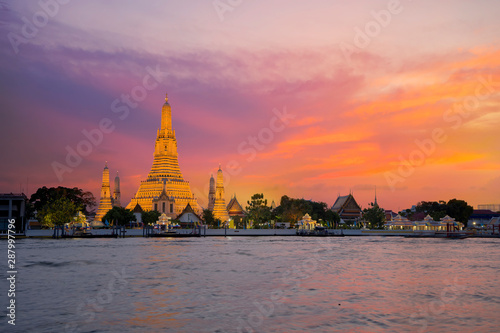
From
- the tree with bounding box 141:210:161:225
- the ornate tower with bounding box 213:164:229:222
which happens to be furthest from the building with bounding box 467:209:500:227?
the tree with bounding box 141:210:161:225

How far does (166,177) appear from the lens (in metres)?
136

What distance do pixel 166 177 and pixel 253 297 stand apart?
4453 inches

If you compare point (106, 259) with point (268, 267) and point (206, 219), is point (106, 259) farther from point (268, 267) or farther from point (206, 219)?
point (206, 219)

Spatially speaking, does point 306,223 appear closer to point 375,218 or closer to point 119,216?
point 375,218

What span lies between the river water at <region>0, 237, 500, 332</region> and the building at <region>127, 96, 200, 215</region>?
90.8 m

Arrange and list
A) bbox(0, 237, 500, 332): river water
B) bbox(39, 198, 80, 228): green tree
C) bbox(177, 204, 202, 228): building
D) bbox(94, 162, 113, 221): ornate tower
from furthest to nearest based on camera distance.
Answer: bbox(94, 162, 113, 221): ornate tower
bbox(177, 204, 202, 228): building
bbox(39, 198, 80, 228): green tree
bbox(0, 237, 500, 332): river water

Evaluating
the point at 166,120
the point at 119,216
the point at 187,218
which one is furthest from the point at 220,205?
the point at 119,216

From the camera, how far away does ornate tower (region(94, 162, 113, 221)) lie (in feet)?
430

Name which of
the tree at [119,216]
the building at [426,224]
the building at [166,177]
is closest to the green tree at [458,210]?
the building at [426,224]

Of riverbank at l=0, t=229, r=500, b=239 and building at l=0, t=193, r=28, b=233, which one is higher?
building at l=0, t=193, r=28, b=233

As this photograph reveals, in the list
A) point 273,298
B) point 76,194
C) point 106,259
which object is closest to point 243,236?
point 76,194

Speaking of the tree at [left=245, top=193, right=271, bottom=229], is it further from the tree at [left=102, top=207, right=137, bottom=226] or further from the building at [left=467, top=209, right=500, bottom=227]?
the building at [left=467, top=209, right=500, bottom=227]

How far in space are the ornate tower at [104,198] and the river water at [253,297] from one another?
90.4 meters

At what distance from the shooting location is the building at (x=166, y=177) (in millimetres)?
133738
